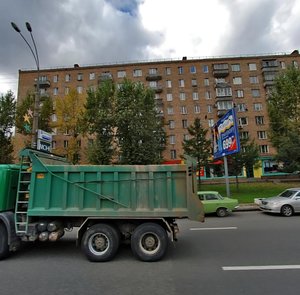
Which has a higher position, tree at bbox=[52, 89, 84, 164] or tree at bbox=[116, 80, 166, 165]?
tree at bbox=[52, 89, 84, 164]

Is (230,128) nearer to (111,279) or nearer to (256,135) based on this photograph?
(111,279)

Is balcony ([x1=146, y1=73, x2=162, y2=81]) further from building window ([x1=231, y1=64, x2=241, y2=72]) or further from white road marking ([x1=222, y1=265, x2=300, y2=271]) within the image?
white road marking ([x1=222, y1=265, x2=300, y2=271])

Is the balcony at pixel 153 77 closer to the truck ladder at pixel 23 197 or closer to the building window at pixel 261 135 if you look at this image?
the building window at pixel 261 135

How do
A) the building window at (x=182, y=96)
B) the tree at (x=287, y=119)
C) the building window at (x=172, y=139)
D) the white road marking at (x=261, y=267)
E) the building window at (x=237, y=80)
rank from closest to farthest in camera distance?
the white road marking at (x=261, y=267)
the tree at (x=287, y=119)
the building window at (x=172, y=139)
the building window at (x=182, y=96)
the building window at (x=237, y=80)

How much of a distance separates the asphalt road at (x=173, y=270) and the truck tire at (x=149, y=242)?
21cm

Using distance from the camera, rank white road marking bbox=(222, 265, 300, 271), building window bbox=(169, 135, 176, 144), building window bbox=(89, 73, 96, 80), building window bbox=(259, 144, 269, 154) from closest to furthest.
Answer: white road marking bbox=(222, 265, 300, 271), building window bbox=(259, 144, 269, 154), building window bbox=(169, 135, 176, 144), building window bbox=(89, 73, 96, 80)

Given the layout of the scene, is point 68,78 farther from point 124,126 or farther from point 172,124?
point 124,126

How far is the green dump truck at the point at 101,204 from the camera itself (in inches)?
243

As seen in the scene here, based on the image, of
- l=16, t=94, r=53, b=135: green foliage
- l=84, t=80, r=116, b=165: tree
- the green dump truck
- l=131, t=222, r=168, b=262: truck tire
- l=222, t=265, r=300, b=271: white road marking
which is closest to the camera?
l=222, t=265, r=300, b=271: white road marking

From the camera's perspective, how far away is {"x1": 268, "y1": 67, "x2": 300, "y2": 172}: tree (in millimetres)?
21641

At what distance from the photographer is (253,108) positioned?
1892 inches

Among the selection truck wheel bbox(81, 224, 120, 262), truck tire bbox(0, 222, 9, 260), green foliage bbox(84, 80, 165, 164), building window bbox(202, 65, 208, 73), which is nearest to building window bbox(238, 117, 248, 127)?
building window bbox(202, 65, 208, 73)

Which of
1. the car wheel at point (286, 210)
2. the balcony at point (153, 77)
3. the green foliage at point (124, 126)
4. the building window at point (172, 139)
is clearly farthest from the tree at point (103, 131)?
the balcony at point (153, 77)

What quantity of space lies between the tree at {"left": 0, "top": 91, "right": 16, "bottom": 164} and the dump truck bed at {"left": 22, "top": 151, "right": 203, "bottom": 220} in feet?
77.6
